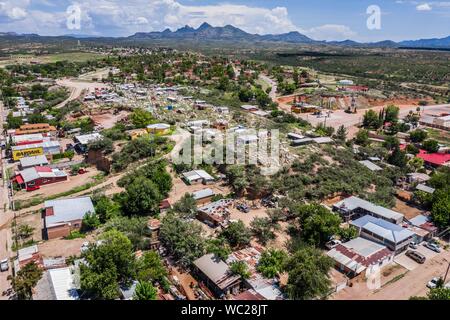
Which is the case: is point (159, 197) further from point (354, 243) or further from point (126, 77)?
point (126, 77)

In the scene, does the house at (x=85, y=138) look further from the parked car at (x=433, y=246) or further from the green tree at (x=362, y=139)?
the parked car at (x=433, y=246)

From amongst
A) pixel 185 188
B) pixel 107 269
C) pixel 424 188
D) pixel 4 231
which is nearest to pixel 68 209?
pixel 4 231

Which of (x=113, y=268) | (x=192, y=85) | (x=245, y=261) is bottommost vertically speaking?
(x=245, y=261)

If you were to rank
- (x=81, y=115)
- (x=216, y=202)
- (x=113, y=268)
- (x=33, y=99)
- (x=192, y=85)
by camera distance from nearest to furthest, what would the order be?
(x=113, y=268) < (x=216, y=202) < (x=81, y=115) < (x=33, y=99) < (x=192, y=85)

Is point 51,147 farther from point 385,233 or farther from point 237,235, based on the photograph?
point 385,233

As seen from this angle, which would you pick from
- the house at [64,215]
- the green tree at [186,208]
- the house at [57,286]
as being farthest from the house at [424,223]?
the house at [64,215]

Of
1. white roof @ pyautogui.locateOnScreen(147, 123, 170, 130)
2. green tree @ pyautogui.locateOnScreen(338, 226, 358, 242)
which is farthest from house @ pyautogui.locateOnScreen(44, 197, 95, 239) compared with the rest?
white roof @ pyautogui.locateOnScreen(147, 123, 170, 130)

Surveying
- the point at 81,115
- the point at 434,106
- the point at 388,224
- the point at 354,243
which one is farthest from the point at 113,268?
the point at 434,106
